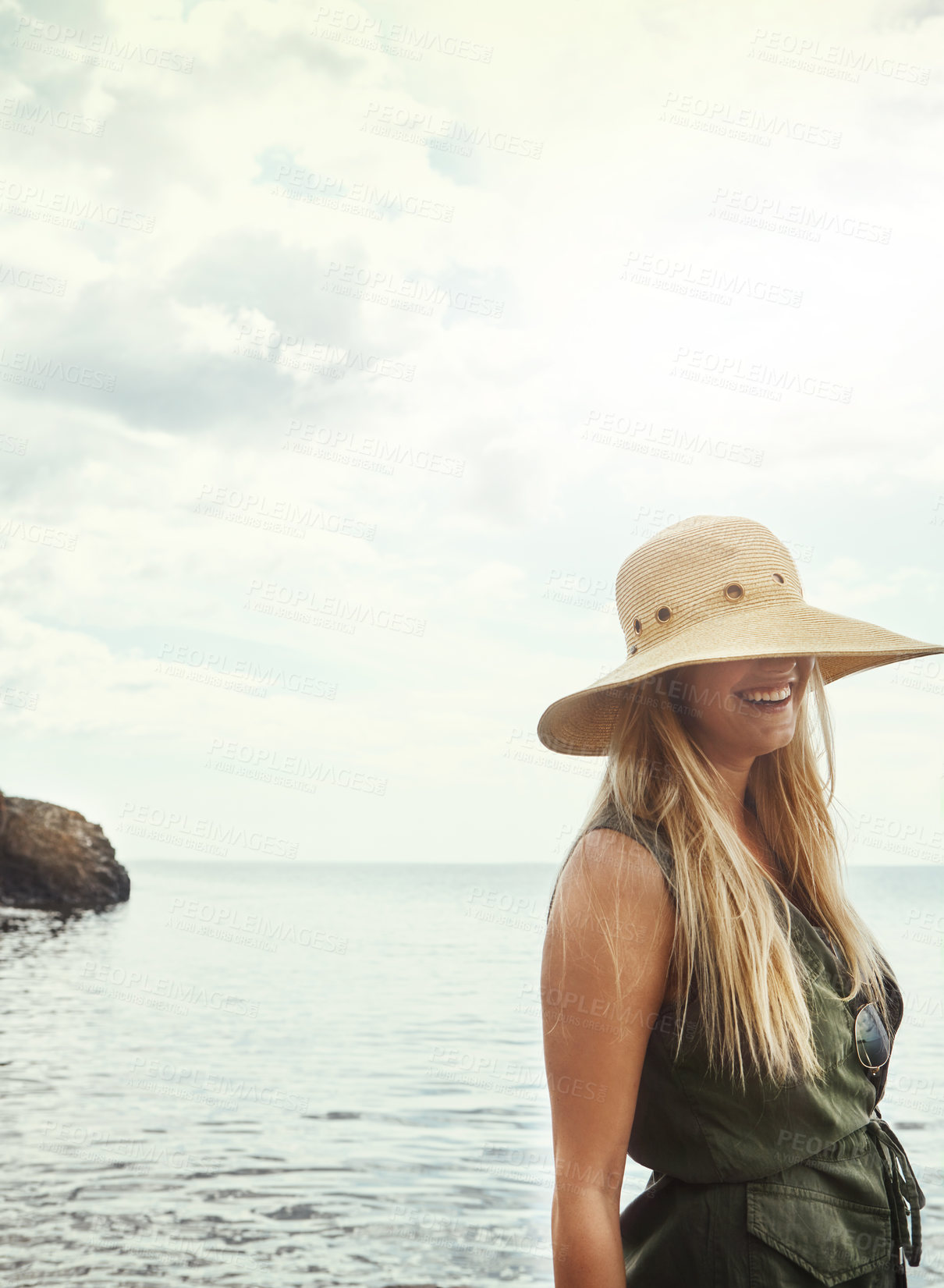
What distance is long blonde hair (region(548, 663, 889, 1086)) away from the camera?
5.74 ft

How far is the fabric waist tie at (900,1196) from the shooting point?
1.79 m

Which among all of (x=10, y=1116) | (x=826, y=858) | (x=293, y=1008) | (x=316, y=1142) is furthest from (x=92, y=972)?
(x=826, y=858)

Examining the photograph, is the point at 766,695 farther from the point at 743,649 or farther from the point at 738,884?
the point at 738,884

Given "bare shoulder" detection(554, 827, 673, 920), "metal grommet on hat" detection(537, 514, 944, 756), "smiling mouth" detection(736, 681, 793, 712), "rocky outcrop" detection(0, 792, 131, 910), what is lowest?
"rocky outcrop" detection(0, 792, 131, 910)

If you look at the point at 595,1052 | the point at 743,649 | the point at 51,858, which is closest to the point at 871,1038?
the point at 595,1052

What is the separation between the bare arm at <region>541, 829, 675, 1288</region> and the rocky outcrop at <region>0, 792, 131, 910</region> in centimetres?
3177

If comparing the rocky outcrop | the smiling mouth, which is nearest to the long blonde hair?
the smiling mouth

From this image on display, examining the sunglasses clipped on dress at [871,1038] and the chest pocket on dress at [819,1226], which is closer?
the chest pocket on dress at [819,1226]

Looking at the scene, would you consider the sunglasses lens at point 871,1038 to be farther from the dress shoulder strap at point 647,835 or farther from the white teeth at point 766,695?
the white teeth at point 766,695

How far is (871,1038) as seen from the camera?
6.21 ft

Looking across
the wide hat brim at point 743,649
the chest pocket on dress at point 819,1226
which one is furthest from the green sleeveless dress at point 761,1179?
the wide hat brim at point 743,649

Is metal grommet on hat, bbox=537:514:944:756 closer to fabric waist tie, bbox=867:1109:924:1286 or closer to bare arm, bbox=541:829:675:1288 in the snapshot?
bare arm, bbox=541:829:675:1288

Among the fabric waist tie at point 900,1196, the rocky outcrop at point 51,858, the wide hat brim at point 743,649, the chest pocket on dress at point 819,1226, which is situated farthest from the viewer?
the rocky outcrop at point 51,858

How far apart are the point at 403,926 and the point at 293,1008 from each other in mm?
31268
